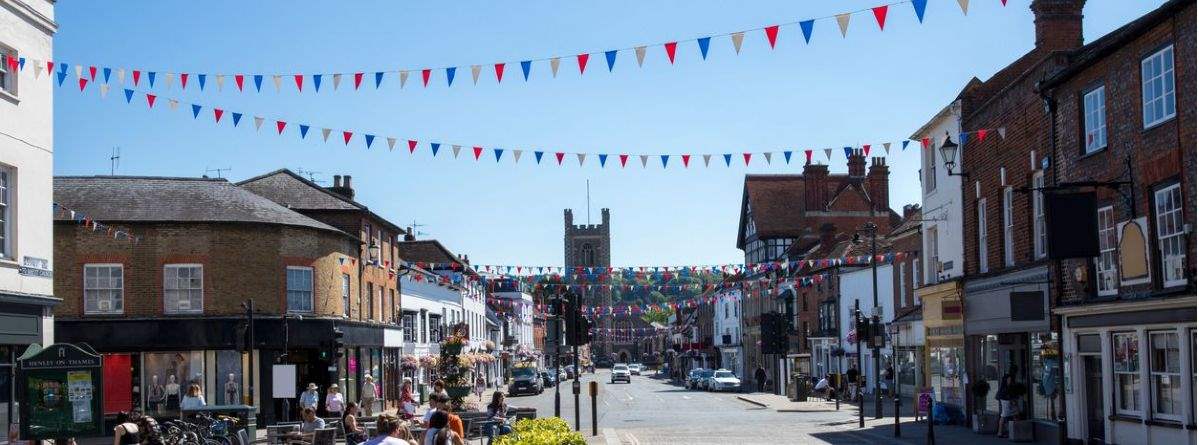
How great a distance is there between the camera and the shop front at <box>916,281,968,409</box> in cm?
3094

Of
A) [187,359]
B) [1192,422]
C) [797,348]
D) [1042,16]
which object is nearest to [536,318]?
[797,348]

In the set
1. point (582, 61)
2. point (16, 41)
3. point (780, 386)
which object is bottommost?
point (780, 386)

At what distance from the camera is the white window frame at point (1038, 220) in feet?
83.5

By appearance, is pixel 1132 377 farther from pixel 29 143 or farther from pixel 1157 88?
pixel 29 143

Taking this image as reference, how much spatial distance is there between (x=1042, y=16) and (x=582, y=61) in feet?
54.5

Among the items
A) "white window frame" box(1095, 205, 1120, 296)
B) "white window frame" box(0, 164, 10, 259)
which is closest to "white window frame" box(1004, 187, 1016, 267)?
"white window frame" box(1095, 205, 1120, 296)

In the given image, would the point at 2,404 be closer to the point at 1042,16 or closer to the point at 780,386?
the point at 1042,16

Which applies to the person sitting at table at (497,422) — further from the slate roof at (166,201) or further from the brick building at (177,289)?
the slate roof at (166,201)

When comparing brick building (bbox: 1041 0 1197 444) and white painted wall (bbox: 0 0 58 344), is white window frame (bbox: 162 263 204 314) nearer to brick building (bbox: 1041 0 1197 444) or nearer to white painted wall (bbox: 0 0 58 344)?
white painted wall (bbox: 0 0 58 344)

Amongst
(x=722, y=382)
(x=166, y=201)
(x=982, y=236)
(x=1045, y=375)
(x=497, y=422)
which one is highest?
(x=166, y=201)

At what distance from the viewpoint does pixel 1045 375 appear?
2517 centimetres

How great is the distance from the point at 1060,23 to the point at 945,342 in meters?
8.05

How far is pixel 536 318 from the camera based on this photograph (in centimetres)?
12794

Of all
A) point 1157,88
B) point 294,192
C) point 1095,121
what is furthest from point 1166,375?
point 294,192
